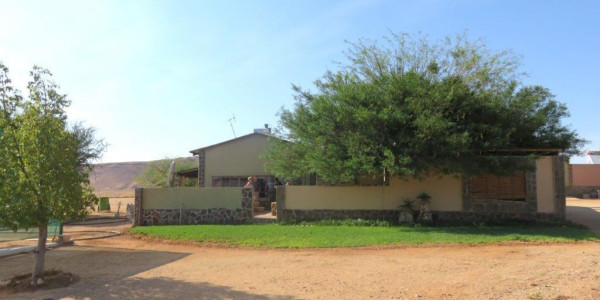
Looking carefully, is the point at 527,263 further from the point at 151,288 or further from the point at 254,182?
the point at 254,182

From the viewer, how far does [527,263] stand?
9906 millimetres

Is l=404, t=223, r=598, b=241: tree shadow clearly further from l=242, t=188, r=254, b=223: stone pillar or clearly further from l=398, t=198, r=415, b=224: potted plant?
l=242, t=188, r=254, b=223: stone pillar

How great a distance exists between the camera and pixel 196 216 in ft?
59.8

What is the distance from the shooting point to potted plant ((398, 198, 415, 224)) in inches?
667

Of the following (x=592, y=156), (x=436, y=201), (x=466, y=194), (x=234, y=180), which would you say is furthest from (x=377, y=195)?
(x=592, y=156)

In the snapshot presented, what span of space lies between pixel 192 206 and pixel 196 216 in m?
0.45

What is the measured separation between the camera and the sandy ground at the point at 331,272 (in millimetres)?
7773

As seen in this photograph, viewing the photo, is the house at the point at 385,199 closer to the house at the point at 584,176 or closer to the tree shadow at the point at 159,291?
the tree shadow at the point at 159,291

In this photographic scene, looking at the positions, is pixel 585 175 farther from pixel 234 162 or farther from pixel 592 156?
pixel 234 162

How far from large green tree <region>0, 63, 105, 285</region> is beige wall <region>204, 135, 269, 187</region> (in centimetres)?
1527

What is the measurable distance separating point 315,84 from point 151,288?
447 inches

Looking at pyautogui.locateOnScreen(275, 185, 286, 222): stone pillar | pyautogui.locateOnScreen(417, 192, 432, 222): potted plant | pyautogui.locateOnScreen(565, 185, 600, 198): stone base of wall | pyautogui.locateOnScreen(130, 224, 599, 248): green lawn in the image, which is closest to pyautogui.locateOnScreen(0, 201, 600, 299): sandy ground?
pyautogui.locateOnScreen(130, 224, 599, 248): green lawn

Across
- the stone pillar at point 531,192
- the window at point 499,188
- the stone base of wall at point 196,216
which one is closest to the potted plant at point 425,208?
the window at point 499,188

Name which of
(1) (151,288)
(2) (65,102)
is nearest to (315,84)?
(2) (65,102)
